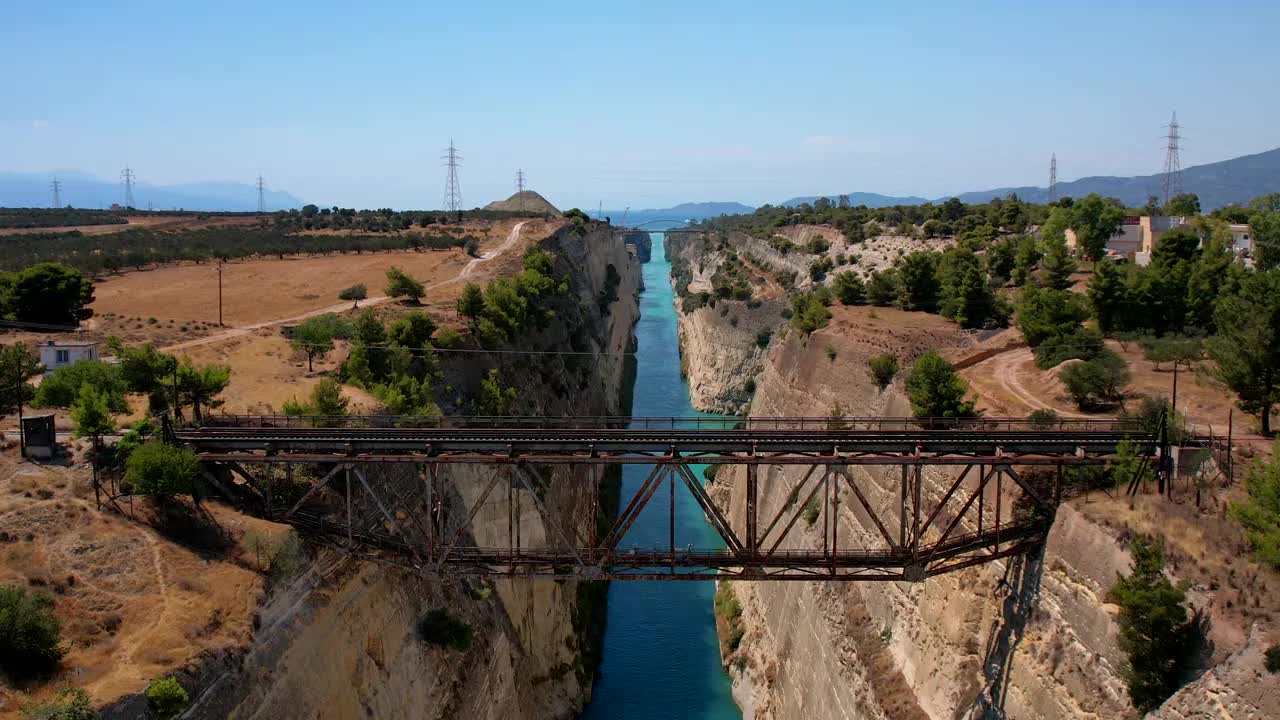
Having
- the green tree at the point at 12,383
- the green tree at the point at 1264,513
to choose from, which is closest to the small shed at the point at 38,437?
the green tree at the point at 12,383

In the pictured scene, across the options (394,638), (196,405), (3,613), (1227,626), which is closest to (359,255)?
(196,405)

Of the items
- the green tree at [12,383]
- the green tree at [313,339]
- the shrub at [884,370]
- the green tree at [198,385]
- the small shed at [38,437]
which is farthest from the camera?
the shrub at [884,370]

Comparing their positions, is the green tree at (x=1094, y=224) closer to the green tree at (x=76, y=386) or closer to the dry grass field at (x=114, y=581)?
the dry grass field at (x=114, y=581)

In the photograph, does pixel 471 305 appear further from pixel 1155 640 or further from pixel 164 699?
pixel 1155 640

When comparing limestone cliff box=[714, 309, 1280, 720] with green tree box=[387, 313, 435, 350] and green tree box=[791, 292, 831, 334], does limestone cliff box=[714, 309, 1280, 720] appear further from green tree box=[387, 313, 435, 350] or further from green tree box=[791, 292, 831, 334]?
green tree box=[387, 313, 435, 350]

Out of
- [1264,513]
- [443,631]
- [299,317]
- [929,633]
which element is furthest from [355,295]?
[1264,513]
